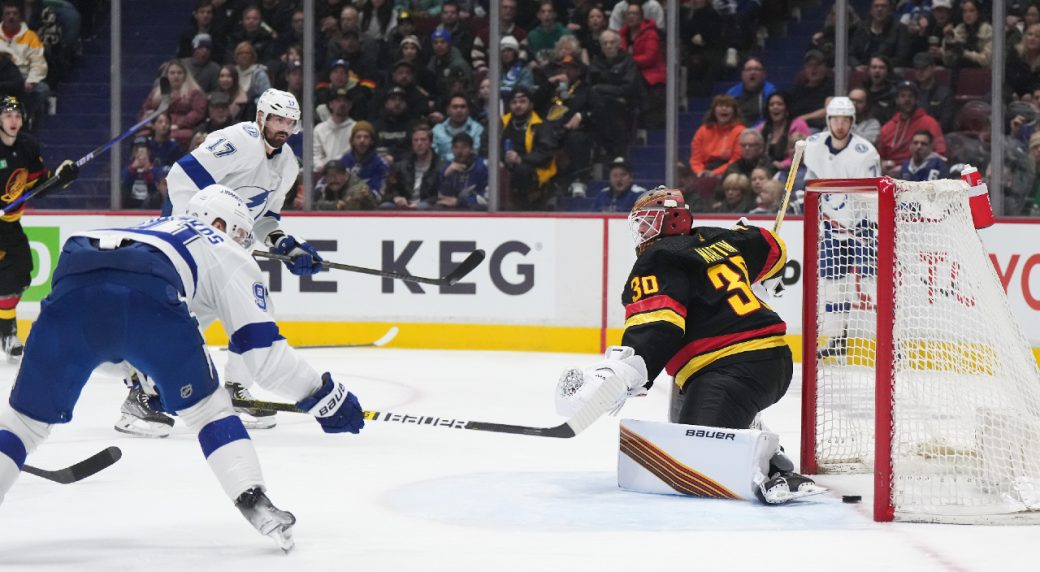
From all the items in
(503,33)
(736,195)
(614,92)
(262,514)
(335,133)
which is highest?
(503,33)

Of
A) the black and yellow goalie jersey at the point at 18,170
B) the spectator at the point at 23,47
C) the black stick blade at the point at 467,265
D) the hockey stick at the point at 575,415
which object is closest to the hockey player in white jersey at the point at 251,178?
the black stick blade at the point at 467,265

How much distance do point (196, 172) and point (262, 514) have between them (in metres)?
2.54

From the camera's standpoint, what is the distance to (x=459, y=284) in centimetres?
828

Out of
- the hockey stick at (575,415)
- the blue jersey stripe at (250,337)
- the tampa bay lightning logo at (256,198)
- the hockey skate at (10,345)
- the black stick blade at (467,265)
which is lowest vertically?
the hockey skate at (10,345)

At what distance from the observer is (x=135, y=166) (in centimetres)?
877

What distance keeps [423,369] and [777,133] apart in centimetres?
237

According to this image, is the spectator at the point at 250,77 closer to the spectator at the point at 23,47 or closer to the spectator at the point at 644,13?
the spectator at the point at 23,47

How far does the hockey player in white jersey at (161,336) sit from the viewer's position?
3107 mm

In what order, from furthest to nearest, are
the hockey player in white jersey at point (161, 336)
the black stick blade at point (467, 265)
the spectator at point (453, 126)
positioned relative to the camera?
the spectator at point (453, 126)
the black stick blade at point (467, 265)
the hockey player in white jersey at point (161, 336)

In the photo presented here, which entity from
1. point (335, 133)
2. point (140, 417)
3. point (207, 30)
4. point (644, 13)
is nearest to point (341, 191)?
point (335, 133)

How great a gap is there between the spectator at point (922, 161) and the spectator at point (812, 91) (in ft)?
1.65

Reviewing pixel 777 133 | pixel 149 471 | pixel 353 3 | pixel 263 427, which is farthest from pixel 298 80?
pixel 149 471

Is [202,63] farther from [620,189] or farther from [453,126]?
[620,189]

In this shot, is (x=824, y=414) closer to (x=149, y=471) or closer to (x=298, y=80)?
(x=149, y=471)
